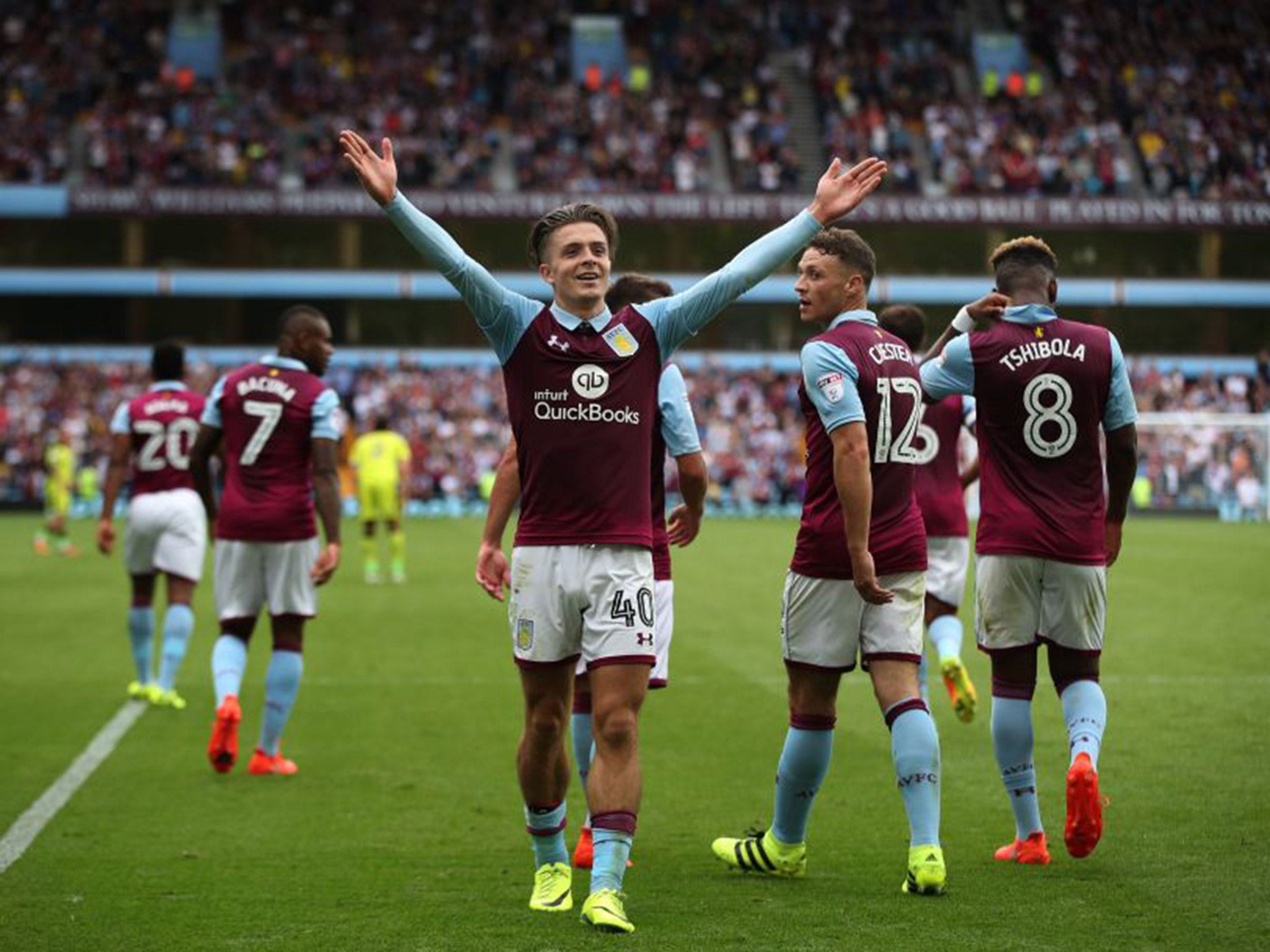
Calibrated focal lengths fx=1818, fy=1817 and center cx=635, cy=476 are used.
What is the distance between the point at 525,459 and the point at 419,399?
37855 millimetres

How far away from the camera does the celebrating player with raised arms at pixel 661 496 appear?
679 cm

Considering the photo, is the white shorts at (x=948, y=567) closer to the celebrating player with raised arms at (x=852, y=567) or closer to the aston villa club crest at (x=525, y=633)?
the celebrating player with raised arms at (x=852, y=567)

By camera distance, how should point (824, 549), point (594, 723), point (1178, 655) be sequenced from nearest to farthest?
point (594, 723), point (824, 549), point (1178, 655)

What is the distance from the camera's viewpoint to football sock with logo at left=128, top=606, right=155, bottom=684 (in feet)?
40.0

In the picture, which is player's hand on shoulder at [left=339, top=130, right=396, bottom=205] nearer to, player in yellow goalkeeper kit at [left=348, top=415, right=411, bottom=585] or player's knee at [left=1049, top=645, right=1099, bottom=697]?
player's knee at [left=1049, top=645, right=1099, bottom=697]

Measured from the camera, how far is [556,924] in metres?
5.86

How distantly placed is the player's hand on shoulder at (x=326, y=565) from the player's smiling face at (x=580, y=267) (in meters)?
3.48

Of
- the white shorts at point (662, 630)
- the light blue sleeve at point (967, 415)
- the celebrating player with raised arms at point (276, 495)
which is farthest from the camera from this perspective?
the light blue sleeve at point (967, 415)

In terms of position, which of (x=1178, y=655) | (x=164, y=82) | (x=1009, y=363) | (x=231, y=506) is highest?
(x=164, y=82)

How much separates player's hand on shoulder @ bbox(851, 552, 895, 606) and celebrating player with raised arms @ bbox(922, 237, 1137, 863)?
78cm

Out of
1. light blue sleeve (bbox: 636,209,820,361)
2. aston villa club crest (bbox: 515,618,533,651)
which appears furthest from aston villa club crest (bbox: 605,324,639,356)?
aston villa club crest (bbox: 515,618,533,651)

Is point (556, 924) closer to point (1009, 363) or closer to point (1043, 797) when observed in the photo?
point (1009, 363)

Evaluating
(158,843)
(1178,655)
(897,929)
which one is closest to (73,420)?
(1178,655)

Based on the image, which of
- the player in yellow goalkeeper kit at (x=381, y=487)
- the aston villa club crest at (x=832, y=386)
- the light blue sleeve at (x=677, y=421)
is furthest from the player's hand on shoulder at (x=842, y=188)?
the player in yellow goalkeeper kit at (x=381, y=487)
